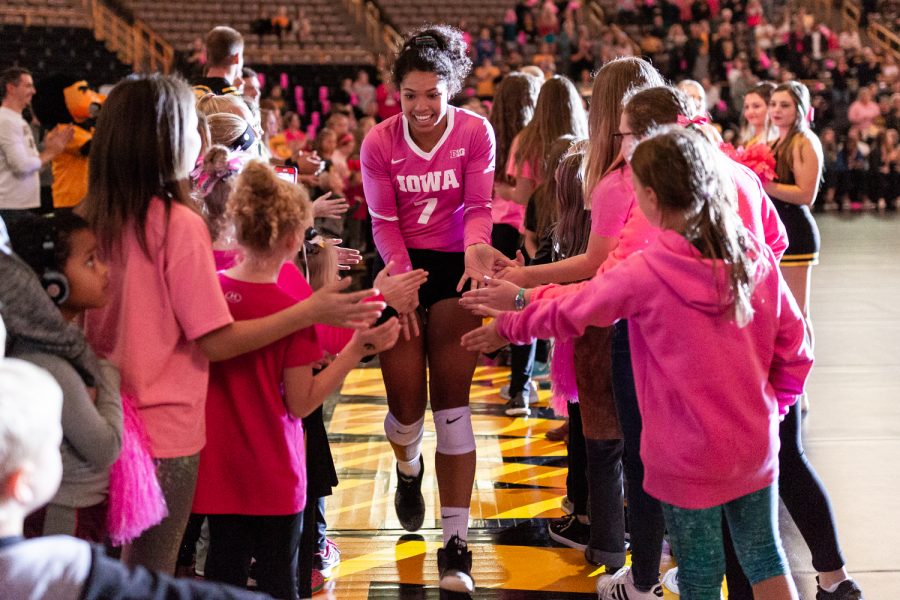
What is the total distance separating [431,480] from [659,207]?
2.33 metres

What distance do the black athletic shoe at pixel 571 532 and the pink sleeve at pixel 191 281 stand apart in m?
1.95

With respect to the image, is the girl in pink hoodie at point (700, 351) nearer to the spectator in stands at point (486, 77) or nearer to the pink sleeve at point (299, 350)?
the pink sleeve at point (299, 350)

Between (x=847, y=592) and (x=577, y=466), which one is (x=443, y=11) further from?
(x=847, y=592)

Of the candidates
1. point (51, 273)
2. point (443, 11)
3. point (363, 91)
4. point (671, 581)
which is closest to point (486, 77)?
point (363, 91)

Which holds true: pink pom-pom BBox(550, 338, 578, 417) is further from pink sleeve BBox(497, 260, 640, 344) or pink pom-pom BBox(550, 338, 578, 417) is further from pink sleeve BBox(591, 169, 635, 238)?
pink sleeve BBox(497, 260, 640, 344)

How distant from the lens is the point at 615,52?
58.2 ft

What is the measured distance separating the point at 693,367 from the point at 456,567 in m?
1.31

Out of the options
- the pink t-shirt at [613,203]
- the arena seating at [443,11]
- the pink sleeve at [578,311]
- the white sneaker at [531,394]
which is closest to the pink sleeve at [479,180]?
the pink t-shirt at [613,203]

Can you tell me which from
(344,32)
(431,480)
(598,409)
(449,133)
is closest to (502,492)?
(431,480)

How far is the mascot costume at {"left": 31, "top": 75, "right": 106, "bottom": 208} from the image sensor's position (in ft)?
25.0

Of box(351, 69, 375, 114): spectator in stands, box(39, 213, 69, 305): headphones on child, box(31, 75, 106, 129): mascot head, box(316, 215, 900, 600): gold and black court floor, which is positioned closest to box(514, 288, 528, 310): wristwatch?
box(316, 215, 900, 600): gold and black court floor

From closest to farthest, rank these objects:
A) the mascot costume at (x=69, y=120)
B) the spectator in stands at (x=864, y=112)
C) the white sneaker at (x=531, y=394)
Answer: the white sneaker at (x=531, y=394) → the mascot costume at (x=69, y=120) → the spectator in stands at (x=864, y=112)

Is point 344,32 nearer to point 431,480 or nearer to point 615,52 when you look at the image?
point 615,52

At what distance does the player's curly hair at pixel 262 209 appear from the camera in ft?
7.87
